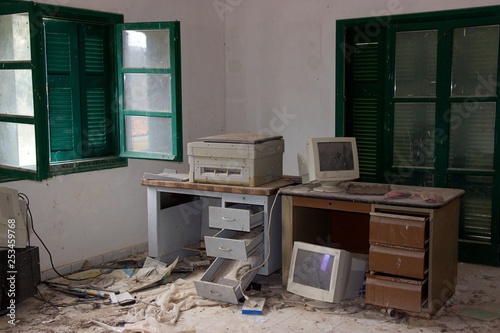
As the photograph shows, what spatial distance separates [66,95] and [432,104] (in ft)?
9.79

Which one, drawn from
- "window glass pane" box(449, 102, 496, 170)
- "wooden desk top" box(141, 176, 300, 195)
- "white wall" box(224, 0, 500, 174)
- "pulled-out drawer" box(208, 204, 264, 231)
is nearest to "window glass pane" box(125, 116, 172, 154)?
"wooden desk top" box(141, 176, 300, 195)

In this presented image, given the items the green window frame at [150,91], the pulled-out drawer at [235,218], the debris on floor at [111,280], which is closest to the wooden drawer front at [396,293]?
the pulled-out drawer at [235,218]

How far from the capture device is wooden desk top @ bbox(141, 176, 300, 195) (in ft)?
13.9

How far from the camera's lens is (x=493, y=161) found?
4.86 m

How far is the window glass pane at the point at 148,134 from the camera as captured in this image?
190 inches

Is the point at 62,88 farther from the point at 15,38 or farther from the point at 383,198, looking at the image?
the point at 383,198

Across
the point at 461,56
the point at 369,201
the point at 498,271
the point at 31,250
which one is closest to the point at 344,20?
the point at 461,56

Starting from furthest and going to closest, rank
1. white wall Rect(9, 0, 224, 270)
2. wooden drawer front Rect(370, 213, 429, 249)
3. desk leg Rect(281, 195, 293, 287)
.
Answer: white wall Rect(9, 0, 224, 270)
desk leg Rect(281, 195, 293, 287)
wooden drawer front Rect(370, 213, 429, 249)

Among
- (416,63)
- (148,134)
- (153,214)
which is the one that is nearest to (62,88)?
(148,134)

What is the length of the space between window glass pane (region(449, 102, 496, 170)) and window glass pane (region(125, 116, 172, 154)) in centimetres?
233

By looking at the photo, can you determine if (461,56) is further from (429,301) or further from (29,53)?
(29,53)

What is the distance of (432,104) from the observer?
5.09m

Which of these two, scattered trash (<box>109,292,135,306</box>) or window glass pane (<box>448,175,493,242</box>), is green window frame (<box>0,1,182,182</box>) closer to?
scattered trash (<box>109,292,135,306</box>)

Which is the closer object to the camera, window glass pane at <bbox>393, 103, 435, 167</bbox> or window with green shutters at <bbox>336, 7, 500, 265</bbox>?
window with green shutters at <bbox>336, 7, 500, 265</bbox>
